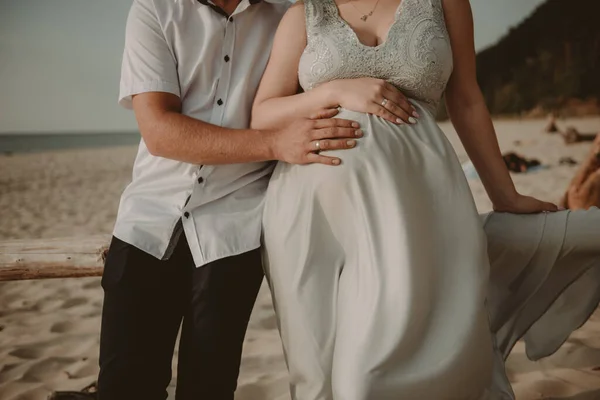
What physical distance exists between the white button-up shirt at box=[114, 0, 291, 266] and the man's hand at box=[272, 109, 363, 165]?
176 mm

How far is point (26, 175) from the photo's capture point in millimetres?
6055

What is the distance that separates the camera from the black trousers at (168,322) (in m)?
1.34

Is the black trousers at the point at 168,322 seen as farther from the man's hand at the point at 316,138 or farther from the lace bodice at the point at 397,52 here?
the lace bodice at the point at 397,52

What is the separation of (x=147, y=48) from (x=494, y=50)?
4.54 metres

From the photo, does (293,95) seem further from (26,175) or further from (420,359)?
(26,175)

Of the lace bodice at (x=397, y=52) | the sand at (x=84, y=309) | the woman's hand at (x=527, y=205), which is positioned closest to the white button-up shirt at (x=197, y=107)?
the lace bodice at (x=397, y=52)

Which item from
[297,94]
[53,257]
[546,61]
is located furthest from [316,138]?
[546,61]

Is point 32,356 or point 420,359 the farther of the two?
point 32,356

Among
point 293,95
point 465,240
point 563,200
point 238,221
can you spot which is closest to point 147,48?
point 293,95

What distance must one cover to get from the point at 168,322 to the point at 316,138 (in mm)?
615

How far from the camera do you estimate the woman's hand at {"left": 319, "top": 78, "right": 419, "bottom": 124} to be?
4.03 ft

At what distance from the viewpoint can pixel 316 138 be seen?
123 cm

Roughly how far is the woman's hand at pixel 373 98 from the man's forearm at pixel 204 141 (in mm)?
187

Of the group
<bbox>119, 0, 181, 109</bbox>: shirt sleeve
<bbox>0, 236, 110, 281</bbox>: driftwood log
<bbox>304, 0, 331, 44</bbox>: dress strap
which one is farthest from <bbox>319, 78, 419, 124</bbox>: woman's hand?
<bbox>0, 236, 110, 281</bbox>: driftwood log
